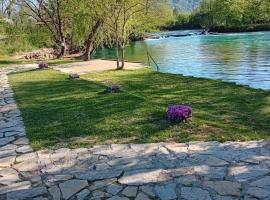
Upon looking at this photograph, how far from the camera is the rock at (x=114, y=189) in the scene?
16.3ft

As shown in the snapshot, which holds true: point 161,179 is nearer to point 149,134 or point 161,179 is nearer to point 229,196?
point 229,196

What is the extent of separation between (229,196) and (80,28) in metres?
29.7

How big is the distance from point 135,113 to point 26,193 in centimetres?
422

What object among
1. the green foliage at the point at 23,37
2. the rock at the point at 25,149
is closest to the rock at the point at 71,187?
the rock at the point at 25,149

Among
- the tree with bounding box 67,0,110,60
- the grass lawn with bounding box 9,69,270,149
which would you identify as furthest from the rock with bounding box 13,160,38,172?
the tree with bounding box 67,0,110,60

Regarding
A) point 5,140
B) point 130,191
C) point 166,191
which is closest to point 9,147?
point 5,140

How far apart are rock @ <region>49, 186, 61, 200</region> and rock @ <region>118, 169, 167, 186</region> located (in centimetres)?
81

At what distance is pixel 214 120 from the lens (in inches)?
336

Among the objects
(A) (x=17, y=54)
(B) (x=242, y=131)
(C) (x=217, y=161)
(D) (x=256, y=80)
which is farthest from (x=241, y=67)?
(A) (x=17, y=54)

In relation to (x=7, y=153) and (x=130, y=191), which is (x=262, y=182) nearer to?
(x=130, y=191)

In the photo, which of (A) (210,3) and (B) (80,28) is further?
(A) (210,3)

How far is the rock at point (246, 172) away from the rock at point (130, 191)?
4.26 feet

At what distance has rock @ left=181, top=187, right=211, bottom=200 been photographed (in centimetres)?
469

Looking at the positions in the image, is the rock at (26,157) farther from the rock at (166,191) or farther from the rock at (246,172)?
the rock at (246,172)
